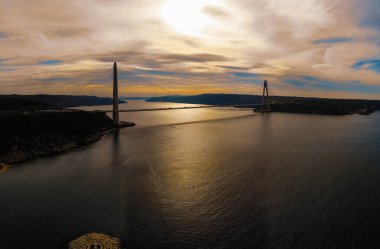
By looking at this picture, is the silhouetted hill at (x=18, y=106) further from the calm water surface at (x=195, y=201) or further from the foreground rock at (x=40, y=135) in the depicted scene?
the calm water surface at (x=195, y=201)

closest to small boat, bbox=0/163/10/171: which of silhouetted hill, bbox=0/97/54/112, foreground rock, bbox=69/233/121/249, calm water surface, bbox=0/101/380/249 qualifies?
calm water surface, bbox=0/101/380/249

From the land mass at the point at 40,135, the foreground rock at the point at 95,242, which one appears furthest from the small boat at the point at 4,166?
the foreground rock at the point at 95,242

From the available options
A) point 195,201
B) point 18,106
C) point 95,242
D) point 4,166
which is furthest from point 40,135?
point 18,106

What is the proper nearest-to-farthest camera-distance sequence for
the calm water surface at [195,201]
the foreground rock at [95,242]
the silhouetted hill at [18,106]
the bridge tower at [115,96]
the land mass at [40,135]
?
1. the foreground rock at [95,242]
2. the calm water surface at [195,201]
3. the land mass at [40,135]
4. the bridge tower at [115,96]
5. the silhouetted hill at [18,106]

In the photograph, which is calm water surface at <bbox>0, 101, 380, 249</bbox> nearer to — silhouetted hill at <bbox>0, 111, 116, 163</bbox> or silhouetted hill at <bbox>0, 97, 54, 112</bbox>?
silhouetted hill at <bbox>0, 111, 116, 163</bbox>

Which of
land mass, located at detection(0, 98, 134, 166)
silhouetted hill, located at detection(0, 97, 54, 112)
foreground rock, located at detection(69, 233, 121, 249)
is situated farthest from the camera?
silhouetted hill, located at detection(0, 97, 54, 112)
